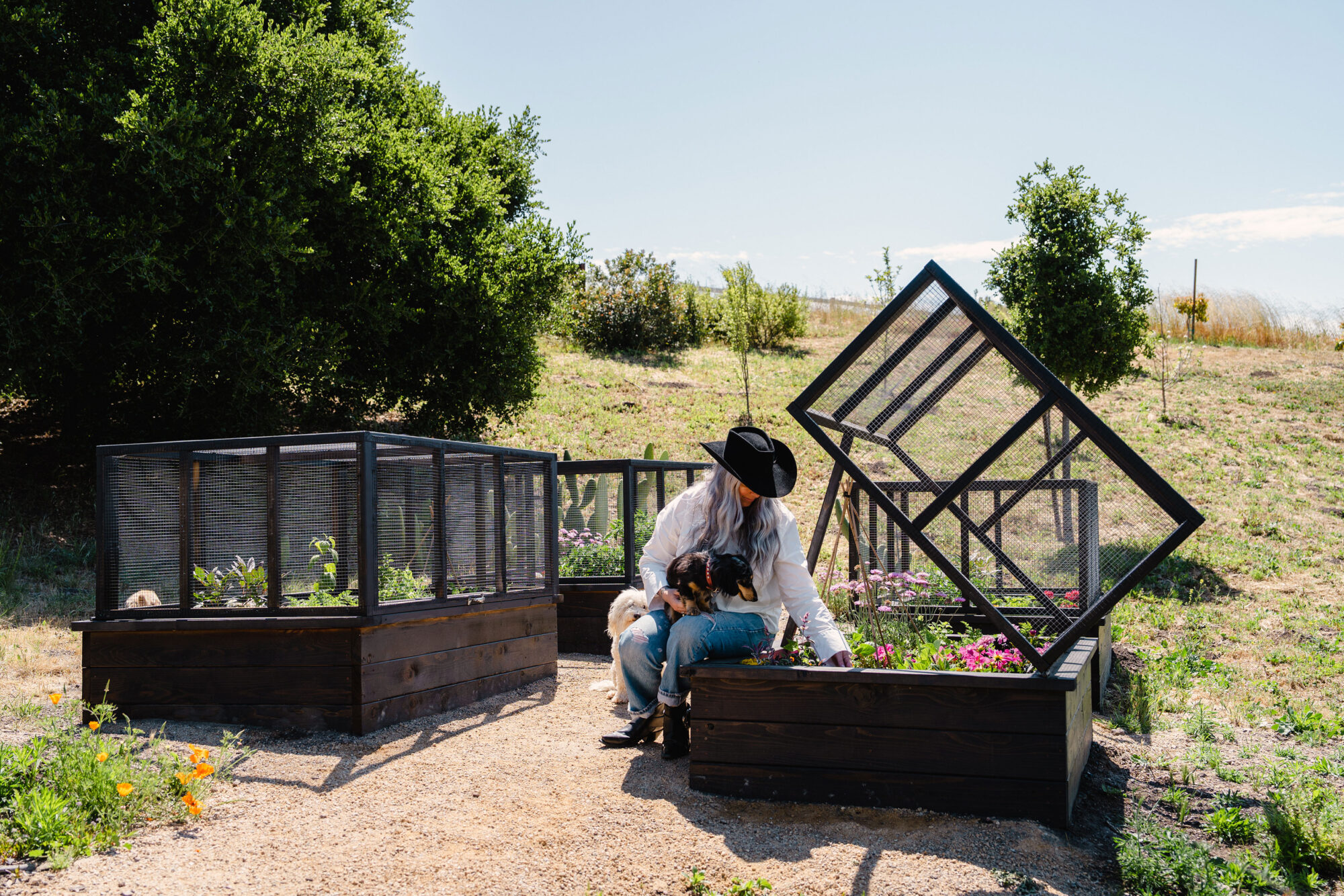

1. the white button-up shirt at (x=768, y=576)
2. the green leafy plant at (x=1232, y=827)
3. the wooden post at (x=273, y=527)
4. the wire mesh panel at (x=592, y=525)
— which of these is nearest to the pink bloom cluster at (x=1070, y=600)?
the green leafy plant at (x=1232, y=827)

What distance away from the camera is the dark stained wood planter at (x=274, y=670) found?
4.91 m

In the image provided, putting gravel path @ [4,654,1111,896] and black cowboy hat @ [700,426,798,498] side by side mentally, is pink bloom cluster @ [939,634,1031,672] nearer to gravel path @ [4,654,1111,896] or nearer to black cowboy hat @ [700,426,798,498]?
gravel path @ [4,654,1111,896]

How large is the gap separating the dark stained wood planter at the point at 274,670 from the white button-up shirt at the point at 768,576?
5.30 ft

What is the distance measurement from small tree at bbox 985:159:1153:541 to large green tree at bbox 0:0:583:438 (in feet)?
22.5

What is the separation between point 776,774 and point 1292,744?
3.45 metres

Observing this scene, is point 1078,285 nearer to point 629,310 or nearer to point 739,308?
point 739,308

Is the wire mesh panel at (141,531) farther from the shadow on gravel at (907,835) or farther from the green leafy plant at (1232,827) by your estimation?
the green leafy plant at (1232,827)

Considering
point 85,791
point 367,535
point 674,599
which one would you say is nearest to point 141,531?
point 367,535

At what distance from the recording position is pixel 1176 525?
11.5 feet

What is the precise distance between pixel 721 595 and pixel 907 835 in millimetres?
1349

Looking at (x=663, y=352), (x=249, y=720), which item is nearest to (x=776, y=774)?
(x=249, y=720)

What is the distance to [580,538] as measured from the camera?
818 centimetres

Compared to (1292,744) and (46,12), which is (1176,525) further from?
(46,12)

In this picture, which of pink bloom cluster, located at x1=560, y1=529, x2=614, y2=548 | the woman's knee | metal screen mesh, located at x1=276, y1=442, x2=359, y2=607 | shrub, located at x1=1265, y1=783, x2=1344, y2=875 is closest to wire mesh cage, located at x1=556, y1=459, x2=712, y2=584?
pink bloom cluster, located at x1=560, y1=529, x2=614, y2=548
